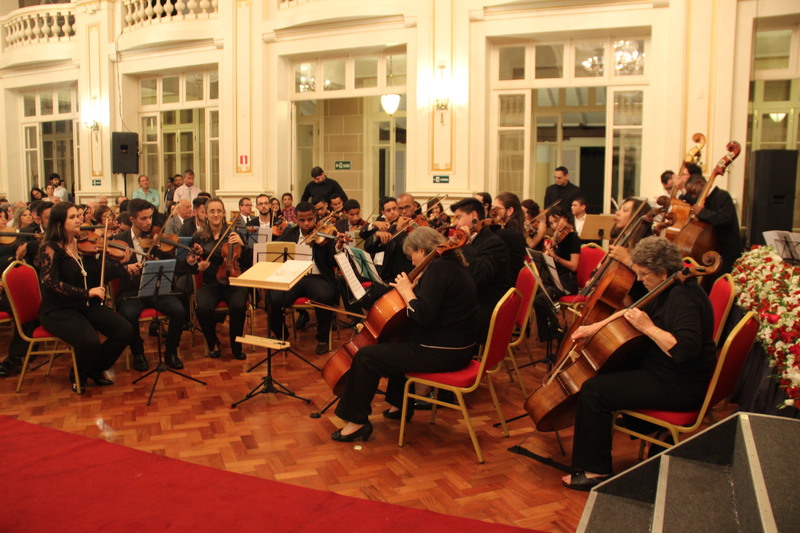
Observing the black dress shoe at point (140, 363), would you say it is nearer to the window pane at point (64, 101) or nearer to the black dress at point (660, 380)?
the black dress at point (660, 380)

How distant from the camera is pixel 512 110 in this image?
31.0ft

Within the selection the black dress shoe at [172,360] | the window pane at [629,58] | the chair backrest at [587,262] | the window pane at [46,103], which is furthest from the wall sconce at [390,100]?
the window pane at [46,103]

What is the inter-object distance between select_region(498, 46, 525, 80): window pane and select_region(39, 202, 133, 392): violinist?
6.41 metres

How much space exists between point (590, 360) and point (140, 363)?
11.7 feet

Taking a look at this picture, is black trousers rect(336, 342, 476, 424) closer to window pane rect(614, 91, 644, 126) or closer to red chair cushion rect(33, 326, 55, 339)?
red chair cushion rect(33, 326, 55, 339)

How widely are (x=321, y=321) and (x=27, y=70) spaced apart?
37.0 feet

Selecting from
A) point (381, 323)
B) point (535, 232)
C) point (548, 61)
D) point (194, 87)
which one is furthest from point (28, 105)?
point (381, 323)

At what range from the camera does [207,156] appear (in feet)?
39.6

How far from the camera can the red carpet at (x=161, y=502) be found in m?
2.89

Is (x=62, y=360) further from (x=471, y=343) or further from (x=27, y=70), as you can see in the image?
(x=27, y=70)

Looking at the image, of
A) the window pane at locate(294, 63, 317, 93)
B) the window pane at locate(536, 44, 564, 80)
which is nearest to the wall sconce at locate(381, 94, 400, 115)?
the window pane at locate(294, 63, 317, 93)

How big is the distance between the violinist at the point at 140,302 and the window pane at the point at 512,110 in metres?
5.47

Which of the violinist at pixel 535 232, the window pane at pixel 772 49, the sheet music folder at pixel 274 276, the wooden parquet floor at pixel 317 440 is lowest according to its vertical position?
the wooden parquet floor at pixel 317 440

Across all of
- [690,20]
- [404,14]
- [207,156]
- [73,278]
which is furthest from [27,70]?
[690,20]
